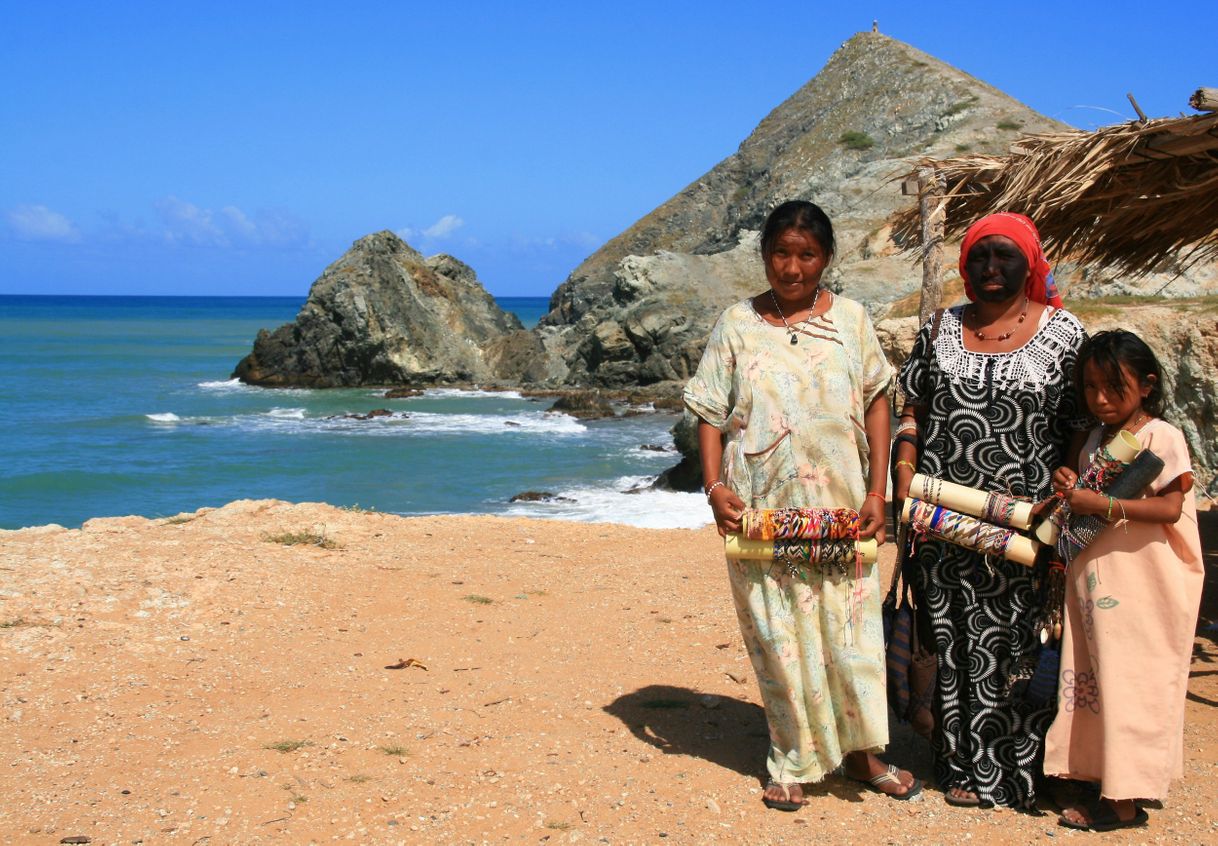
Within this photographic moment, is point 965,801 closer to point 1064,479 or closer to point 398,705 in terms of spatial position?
point 1064,479

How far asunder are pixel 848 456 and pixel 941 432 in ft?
1.07

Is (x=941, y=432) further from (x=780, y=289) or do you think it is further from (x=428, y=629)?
(x=428, y=629)

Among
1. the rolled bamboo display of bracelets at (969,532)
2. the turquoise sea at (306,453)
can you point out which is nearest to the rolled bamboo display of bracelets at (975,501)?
the rolled bamboo display of bracelets at (969,532)

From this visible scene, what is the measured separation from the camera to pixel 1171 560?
3.40m

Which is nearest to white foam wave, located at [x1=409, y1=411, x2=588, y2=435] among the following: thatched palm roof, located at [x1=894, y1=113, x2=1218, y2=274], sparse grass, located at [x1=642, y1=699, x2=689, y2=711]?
thatched palm roof, located at [x1=894, y1=113, x2=1218, y2=274]

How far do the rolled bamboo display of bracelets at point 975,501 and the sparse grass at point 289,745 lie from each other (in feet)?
8.14

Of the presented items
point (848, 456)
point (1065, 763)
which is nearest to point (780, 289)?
point (848, 456)

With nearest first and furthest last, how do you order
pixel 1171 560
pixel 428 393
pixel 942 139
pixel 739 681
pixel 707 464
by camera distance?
1. pixel 1171 560
2. pixel 707 464
3. pixel 739 681
4. pixel 428 393
5. pixel 942 139

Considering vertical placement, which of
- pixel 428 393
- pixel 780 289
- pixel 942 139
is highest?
pixel 942 139

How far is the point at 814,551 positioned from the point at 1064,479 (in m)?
0.79

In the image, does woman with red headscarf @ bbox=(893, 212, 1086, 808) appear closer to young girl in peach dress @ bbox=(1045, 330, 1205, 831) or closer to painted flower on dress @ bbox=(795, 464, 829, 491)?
young girl in peach dress @ bbox=(1045, 330, 1205, 831)

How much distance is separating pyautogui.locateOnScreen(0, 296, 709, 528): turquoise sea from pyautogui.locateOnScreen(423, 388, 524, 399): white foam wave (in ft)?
0.40

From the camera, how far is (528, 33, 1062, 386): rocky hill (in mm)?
32625

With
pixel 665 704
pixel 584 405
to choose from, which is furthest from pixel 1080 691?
pixel 584 405
